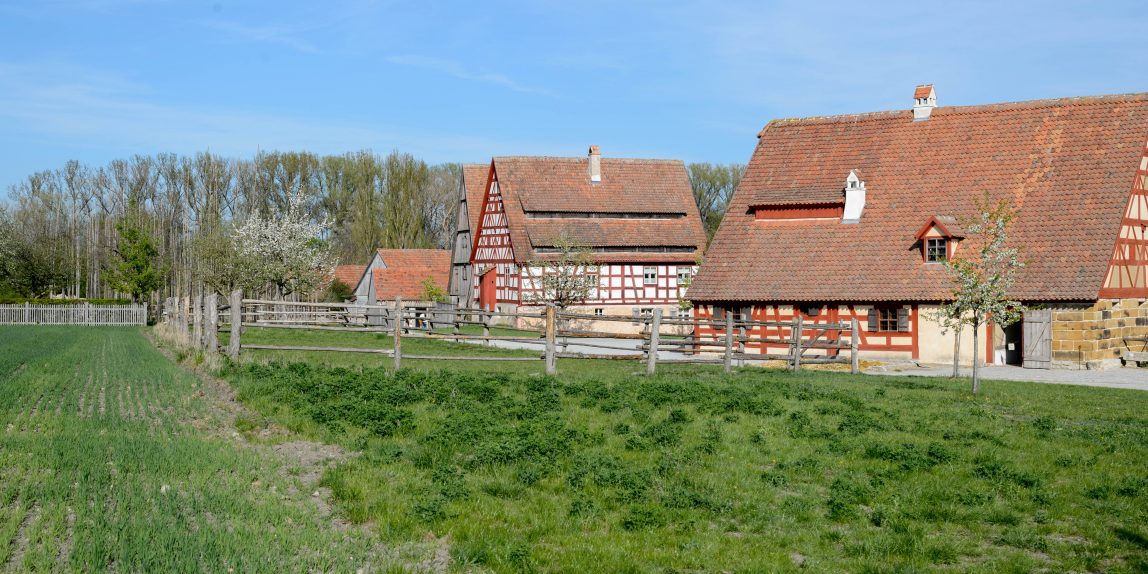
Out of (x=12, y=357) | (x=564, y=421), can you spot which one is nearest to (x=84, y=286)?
(x=12, y=357)

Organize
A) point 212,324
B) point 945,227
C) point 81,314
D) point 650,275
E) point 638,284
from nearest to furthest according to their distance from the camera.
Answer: point 212,324
point 945,227
point 638,284
point 650,275
point 81,314

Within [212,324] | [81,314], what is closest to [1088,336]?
[212,324]

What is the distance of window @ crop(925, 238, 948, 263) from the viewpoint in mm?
30516

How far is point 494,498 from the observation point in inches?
364

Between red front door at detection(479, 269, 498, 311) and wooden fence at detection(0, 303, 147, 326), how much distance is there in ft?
61.3

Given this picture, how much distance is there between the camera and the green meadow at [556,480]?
24.7 ft

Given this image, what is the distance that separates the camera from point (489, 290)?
53.0 meters

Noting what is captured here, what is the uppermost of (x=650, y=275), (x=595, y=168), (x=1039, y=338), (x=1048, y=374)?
(x=595, y=168)

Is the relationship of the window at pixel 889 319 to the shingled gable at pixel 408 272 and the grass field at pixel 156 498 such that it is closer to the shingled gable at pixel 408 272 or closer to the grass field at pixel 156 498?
the grass field at pixel 156 498

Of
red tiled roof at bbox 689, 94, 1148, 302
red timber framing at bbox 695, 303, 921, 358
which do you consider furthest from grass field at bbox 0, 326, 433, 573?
red tiled roof at bbox 689, 94, 1148, 302

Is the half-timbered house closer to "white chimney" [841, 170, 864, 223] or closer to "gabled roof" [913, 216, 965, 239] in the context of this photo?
"white chimney" [841, 170, 864, 223]

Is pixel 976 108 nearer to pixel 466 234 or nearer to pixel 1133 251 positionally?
pixel 1133 251

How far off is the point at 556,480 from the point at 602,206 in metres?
41.9

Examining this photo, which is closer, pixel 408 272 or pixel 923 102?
pixel 923 102
